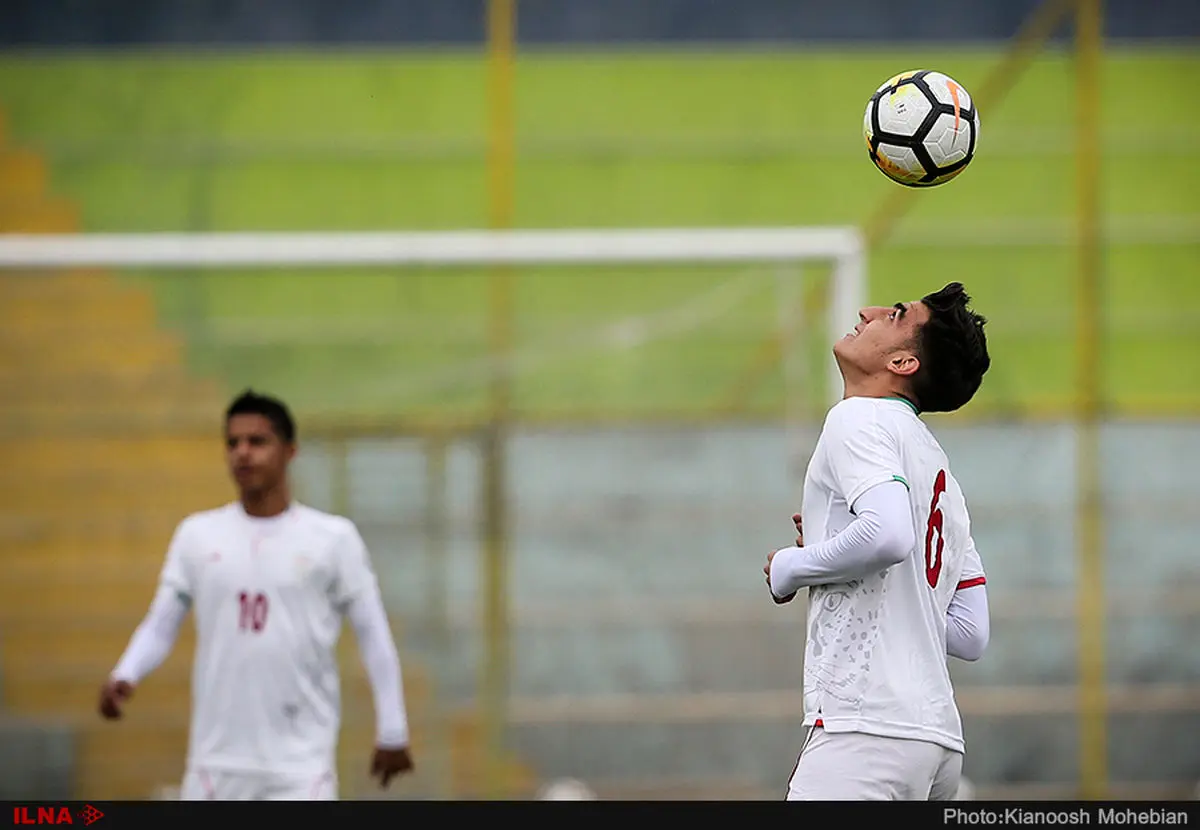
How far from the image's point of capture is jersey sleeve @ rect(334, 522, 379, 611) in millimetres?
5547

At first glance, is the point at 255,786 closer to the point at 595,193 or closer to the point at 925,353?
the point at 925,353

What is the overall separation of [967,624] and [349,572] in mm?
2310

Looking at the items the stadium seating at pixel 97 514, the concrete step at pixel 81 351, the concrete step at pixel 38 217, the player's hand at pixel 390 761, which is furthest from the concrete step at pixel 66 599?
the player's hand at pixel 390 761

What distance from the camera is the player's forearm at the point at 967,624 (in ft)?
12.6

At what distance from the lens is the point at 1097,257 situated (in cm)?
862

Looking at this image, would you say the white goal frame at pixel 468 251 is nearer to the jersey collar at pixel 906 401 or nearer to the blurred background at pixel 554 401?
A: the blurred background at pixel 554 401

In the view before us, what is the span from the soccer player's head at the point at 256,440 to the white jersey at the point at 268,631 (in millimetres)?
149

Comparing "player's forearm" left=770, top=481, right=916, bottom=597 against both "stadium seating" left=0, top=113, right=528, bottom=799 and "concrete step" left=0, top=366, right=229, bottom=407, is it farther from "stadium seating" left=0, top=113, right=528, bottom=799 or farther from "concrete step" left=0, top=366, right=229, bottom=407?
"concrete step" left=0, top=366, right=229, bottom=407

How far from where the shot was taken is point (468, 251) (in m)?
7.51

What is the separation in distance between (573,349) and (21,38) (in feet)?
12.0

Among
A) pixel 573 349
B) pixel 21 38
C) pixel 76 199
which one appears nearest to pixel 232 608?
pixel 573 349

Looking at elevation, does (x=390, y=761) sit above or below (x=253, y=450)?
below

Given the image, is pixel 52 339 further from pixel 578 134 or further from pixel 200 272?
pixel 578 134

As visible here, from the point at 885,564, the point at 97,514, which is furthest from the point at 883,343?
the point at 97,514
